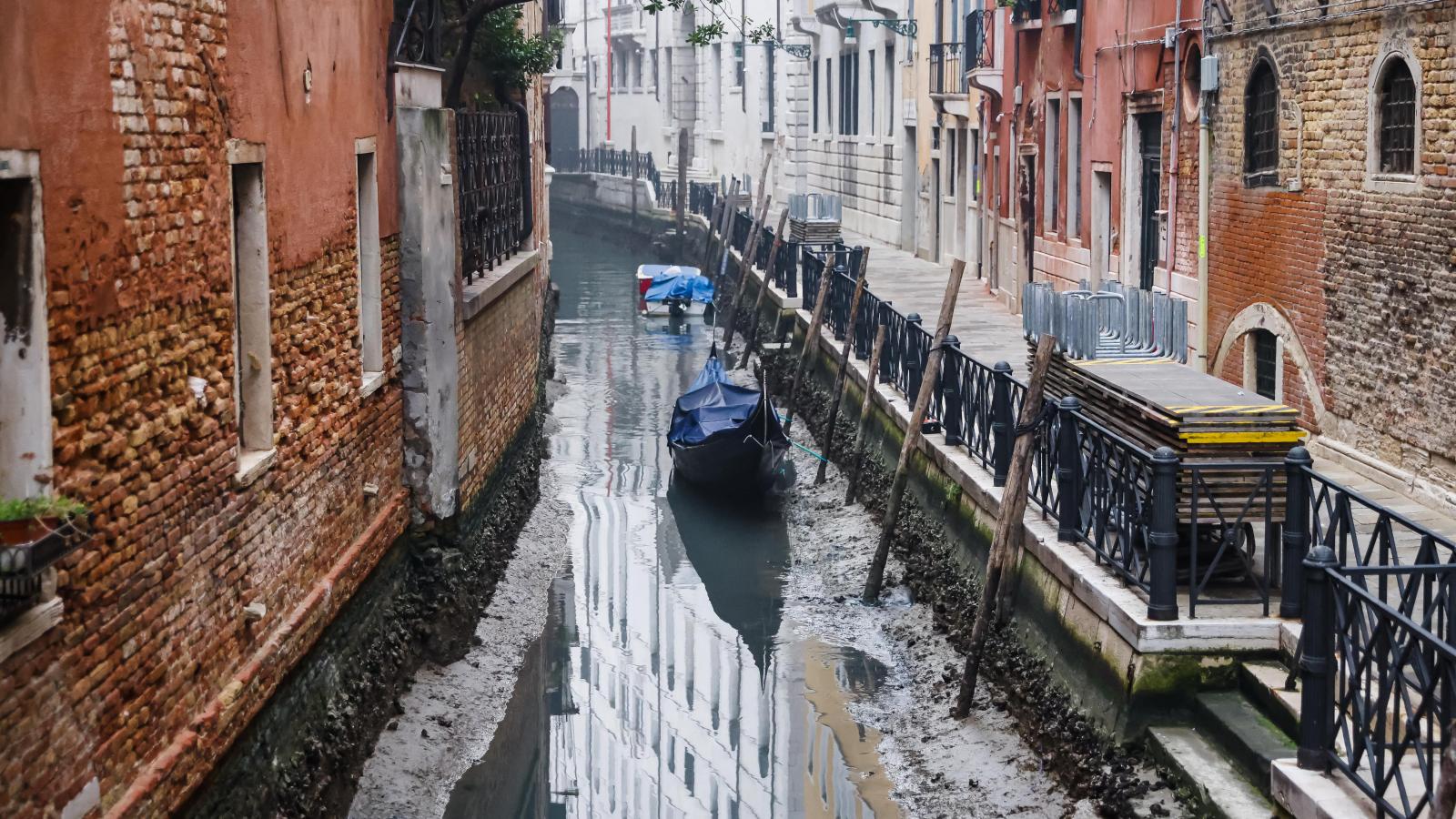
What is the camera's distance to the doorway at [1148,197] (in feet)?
47.9

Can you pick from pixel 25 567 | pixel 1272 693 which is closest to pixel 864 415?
pixel 1272 693

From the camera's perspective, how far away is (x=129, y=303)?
529 cm

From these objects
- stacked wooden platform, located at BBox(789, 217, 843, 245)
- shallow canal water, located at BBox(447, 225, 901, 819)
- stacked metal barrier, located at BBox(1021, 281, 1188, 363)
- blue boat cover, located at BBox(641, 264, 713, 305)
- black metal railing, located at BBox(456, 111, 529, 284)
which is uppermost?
black metal railing, located at BBox(456, 111, 529, 284)

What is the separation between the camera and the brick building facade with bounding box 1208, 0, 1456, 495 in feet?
30.7

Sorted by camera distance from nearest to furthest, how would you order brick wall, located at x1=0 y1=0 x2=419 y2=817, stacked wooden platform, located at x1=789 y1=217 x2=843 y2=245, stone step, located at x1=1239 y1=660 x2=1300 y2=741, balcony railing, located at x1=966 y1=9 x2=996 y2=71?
1. brick wall, located at x1=0 y1=0 x2=419 y2=817
2. stone step, located at x1=1239 y1=660 x2=1300 y2=741
3. balcony railing, located at x1=966 y1=9 x2=996 y2=71
4. stacked wooden platform, located at x1=789 y1=217 x2=843 y2=245

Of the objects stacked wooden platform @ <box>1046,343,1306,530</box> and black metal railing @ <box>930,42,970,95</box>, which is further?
black metal railing @ <box>930,42,970,95</box>

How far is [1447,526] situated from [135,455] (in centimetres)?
644

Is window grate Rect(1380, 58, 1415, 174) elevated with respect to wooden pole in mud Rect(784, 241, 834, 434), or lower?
elevated

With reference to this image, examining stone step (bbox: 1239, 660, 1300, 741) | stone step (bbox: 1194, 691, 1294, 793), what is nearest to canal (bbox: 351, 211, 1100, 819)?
stone step (bbox: 1194, 691, 1294, 793)

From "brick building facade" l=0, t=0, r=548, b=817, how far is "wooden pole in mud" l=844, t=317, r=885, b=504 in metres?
5.82

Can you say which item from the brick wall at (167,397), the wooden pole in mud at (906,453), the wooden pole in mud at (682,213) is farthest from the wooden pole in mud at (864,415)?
the wooden pole in mud at (682,213)

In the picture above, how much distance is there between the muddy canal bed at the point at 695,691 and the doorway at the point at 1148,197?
3.30 metres

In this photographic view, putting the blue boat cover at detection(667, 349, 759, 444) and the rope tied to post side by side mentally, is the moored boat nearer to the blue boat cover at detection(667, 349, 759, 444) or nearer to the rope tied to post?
the blue boat cover at detection(667, 349, 759, 444)

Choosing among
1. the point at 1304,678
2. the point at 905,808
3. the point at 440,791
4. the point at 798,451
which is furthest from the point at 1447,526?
the point at 798,451
